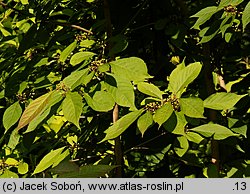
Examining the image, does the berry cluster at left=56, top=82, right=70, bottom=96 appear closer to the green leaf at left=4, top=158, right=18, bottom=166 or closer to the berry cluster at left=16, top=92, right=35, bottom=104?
the berry cluster at left=16, top=92, right=35, bottom=104

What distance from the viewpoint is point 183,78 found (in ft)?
4.15

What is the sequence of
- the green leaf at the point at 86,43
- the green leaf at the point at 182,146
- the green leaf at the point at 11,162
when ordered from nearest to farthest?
the green leaf at the point at 182,146, the green leaf at the point at 86,43, the green leaf at the point at 11,162

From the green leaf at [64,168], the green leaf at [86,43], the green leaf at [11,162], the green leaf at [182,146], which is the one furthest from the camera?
the green leaf at [11,162]

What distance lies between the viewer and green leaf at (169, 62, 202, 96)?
1244 millimetres

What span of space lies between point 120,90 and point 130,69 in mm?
84

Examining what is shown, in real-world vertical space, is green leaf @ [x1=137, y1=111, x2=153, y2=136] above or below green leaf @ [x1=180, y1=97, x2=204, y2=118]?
below

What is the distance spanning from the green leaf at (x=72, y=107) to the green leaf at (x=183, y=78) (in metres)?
0.24

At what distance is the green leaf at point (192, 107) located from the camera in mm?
1208

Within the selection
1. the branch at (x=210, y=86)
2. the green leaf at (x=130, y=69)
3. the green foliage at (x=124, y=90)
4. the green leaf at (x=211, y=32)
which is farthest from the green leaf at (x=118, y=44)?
the branch at (x=210, y=86)

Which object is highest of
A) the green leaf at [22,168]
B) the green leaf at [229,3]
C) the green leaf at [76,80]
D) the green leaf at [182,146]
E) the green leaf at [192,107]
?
the green leaf at [229,3]

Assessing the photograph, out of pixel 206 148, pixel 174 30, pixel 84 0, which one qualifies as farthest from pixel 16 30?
pixel 206 148

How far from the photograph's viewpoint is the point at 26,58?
5.82 ft

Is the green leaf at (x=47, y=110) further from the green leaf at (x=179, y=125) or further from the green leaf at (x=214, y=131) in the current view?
the green leaf at (x=214, y=131)

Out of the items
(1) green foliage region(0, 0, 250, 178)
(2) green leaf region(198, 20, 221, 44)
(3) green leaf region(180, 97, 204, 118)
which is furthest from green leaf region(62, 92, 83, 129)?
(2) green leaf region(198, 20, 221, 44)
